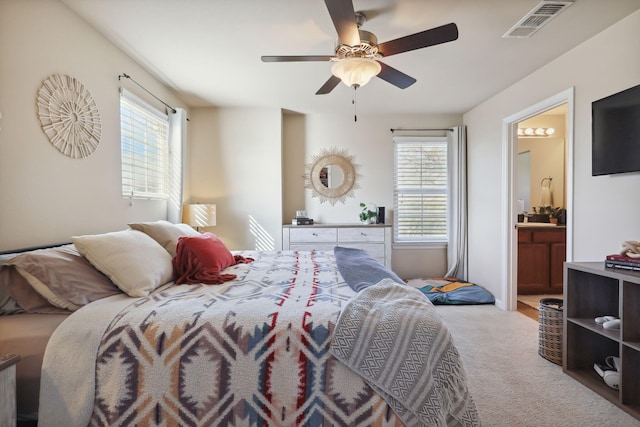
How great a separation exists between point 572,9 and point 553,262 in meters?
3.20

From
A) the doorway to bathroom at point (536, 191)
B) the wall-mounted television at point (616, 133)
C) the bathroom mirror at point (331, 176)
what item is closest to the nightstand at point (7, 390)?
the wall-mounted television at point (616, 133)

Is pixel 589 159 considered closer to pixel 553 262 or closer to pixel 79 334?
pixel 553 262

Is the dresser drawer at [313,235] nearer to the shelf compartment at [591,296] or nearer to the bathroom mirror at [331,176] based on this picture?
the bathroom mirror at [331,176]

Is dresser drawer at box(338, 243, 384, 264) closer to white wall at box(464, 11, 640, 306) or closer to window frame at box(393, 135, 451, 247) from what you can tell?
window frame at box(393, 135, 451, 247)

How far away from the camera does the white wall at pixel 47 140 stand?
1718 mm

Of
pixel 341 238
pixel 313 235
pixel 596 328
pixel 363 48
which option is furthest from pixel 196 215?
pixel 596 328

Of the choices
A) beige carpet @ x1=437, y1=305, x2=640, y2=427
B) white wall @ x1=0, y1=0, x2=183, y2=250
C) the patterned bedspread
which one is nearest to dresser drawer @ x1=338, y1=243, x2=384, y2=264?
beige carpet @ x1=437, y1=305, x2=640, y2=427

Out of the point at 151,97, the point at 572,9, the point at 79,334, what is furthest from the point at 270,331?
the point at 151,97

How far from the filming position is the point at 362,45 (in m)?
2.01

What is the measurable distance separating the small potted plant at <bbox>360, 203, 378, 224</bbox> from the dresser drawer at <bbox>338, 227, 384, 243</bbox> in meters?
0.28

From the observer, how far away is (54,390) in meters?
1.21

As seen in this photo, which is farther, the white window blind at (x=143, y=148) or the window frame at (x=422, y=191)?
the window frame at (x=422, y=191)

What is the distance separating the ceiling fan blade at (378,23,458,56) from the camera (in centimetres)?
178

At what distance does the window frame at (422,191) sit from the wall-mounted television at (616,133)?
2.30 m
